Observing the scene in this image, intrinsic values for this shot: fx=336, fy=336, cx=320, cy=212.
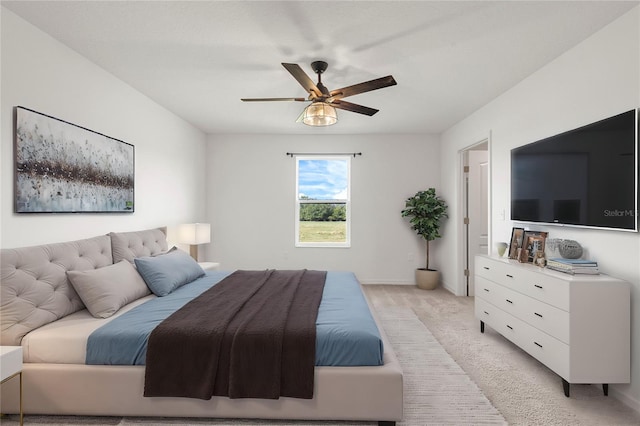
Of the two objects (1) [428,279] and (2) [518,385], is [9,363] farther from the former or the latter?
(1) [428,279]

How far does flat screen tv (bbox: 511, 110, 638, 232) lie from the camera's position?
7.11ft

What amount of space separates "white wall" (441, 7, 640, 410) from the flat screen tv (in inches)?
4.1

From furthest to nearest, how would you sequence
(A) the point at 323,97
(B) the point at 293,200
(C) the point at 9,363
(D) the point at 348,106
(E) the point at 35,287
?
(B) the point at 293,200, (D) the point at 348,106, (A) the point at 323,97, (E) the point at 35,287, (C) the point at 9,363

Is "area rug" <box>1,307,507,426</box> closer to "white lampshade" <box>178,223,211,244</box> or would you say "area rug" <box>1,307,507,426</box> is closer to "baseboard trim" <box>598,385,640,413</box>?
"baseboard trim" <box>598,385,640,413</box>

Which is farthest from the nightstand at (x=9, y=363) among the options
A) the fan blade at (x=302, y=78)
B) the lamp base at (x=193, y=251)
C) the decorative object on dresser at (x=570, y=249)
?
the decorative object on dresser at (x=570, y=249)

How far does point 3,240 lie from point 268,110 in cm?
304

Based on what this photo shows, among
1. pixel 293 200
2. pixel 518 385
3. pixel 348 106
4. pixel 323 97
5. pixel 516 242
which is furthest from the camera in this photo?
pixel 293 200

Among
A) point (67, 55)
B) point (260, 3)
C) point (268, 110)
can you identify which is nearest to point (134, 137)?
point (67, 55)

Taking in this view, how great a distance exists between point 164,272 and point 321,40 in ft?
7.74

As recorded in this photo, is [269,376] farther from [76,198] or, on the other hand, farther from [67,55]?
[67,55]

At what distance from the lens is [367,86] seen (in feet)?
8.89

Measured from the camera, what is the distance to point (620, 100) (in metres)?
2.26


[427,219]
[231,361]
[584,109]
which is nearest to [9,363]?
[231,361]

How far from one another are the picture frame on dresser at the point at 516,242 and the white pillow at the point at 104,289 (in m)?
3.40
